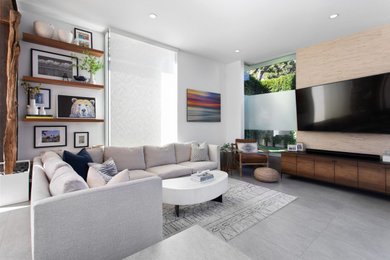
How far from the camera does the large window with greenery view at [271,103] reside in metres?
4.57

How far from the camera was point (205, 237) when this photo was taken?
1153 mm

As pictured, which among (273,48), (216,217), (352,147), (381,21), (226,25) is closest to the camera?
(216,217)

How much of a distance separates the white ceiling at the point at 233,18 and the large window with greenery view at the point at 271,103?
2.65 feet

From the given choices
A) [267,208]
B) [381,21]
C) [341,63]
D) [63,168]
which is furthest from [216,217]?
[381,21]

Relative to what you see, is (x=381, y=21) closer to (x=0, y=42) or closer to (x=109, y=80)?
(x=109, y=80)

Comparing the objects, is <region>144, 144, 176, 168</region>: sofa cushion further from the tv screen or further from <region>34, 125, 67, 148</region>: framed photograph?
the tv screen

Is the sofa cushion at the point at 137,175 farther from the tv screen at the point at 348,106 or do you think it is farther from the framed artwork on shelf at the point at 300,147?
the tv screen at the point at 348,106

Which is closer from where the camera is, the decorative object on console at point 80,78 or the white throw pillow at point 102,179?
the white throw pillow at point 102,179

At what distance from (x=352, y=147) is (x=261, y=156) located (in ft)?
5.50

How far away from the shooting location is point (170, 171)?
3.20 m

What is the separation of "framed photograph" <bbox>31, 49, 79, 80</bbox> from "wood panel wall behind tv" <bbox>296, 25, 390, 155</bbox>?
468 cm

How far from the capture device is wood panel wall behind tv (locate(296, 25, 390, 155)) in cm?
325

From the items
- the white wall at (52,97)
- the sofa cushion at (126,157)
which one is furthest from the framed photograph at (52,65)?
the sofa cushion at (126,157)

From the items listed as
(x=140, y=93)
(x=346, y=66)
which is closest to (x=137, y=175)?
(x=140, y=93)
